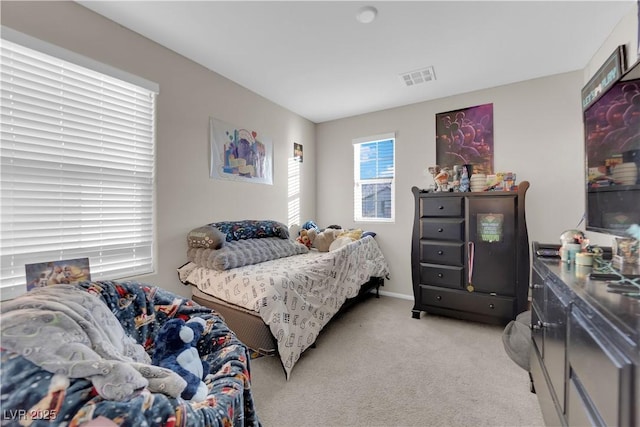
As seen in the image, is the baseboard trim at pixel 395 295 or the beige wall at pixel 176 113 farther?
the baseboard trim at pixel 395 295

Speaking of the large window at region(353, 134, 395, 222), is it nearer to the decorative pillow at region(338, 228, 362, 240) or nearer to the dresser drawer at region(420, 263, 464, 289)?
the decorative pillow at region(338, 228, 362, 240)

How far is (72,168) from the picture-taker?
1738mm

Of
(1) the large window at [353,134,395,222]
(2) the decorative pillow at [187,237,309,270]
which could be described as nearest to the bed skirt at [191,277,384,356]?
(2) the decorative pillow at [187,237,309,270]

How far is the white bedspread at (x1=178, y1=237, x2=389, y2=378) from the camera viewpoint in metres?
1.80

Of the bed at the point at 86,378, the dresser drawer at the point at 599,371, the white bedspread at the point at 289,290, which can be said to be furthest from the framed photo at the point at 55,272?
the dresser drawer at the point at 599,371

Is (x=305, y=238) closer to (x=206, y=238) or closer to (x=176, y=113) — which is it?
(x=206, y=238)

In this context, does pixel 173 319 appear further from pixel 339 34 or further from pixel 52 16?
pixel 339 34

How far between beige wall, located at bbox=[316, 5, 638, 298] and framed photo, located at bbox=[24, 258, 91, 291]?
10.1ft

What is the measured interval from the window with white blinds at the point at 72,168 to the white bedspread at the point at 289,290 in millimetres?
616

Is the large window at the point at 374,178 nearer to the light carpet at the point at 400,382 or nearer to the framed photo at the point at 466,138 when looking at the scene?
the framed photo at the point at 466,138

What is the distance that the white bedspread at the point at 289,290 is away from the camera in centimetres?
180

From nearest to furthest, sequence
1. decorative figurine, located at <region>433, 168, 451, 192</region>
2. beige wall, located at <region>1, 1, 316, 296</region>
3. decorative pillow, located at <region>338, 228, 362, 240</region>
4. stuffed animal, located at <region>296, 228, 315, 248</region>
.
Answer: beige wall, located at <region>1, 1, 316, 296</region>, decorative figurine, located at <region>433, 168, 451, 192</region>, decorative pillow, located at <region>338, 228, 362, 240</region>, stuffed animal, located at <region>296, 228, 315, 248</region>

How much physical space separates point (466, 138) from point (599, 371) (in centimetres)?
279

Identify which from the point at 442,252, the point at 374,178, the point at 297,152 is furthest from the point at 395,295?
the point at 297,152
